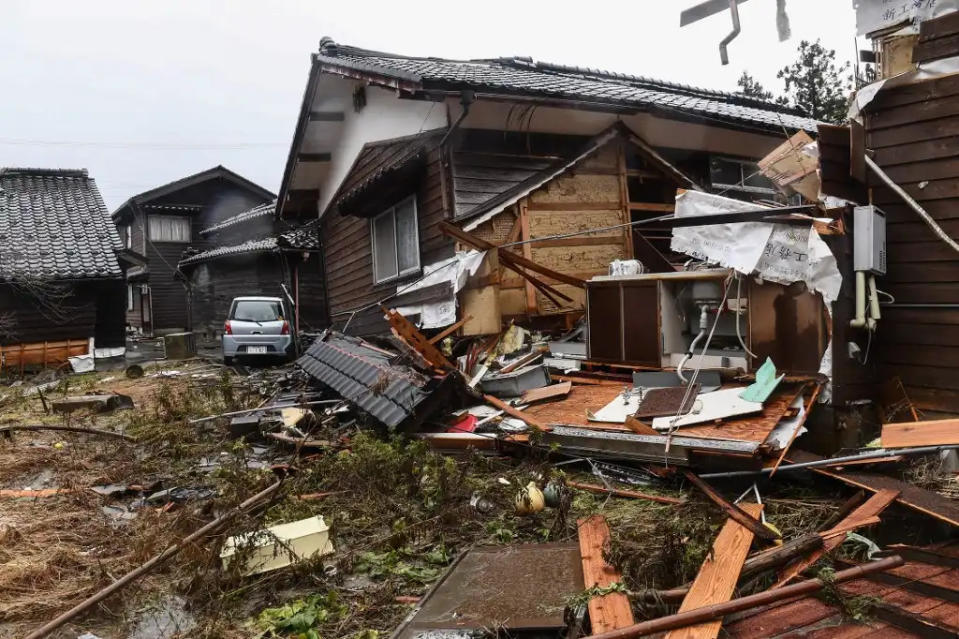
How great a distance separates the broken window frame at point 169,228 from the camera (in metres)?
26.9

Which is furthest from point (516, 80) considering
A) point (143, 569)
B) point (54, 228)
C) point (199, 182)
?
point (199, 182)

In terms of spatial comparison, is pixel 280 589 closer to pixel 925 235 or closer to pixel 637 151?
pixel 925 235

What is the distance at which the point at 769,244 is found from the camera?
5.40 m

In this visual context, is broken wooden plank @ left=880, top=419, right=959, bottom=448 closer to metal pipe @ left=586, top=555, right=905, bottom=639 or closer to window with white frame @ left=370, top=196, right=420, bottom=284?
metal pipe @ left=586, top=555, right=905, bottom=639

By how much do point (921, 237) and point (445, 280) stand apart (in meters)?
5.22

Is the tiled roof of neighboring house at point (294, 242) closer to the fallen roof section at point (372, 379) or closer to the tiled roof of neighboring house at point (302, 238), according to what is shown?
the tiled roof of neighboring house at point (302, 238)

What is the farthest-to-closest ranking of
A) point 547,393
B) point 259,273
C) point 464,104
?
point 259,273
point 464,104
point 547,393

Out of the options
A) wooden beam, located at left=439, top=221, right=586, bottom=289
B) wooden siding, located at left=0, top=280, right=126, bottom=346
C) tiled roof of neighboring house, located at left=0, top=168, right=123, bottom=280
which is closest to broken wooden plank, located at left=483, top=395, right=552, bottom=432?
wooden beam, located at left=439, top=221, right=586, bottom=289

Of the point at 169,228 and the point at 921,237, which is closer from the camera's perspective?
the point at 921,237

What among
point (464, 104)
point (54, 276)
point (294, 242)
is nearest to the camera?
point (464, 104)

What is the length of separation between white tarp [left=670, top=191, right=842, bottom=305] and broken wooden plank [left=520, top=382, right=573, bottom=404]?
6.08ft

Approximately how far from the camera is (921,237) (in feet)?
18.1

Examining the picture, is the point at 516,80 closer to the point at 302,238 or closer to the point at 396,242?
the point at 396,242

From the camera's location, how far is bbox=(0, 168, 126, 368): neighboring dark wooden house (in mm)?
14461
